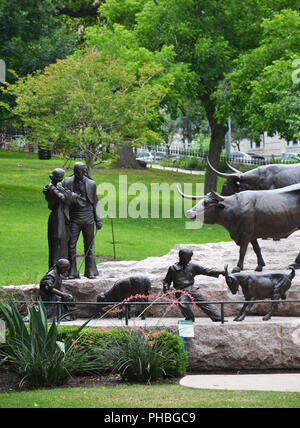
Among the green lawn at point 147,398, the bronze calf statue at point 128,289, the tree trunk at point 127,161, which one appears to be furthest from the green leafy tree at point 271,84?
the green lawn at point 147,398

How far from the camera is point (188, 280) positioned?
11.7 meters

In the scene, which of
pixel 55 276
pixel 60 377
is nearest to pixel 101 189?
pixel 55 276

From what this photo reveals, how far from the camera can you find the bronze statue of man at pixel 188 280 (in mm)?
11531

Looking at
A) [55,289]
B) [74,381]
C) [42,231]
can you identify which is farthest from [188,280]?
[42,231]

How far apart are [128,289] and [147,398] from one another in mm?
3408

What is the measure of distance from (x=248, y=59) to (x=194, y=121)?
3656 centimetres

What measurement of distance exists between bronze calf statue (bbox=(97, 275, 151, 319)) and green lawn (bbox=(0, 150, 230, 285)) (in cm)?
377

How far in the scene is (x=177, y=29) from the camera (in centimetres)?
2820

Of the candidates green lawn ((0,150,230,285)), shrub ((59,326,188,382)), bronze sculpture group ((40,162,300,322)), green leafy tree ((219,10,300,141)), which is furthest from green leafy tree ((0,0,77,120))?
shrub ((59,326,188,382))

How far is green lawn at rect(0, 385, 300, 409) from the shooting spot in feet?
28.1

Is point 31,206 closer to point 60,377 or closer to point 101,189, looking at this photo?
point 101,189

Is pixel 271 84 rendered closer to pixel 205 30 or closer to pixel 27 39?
pixel 205 30

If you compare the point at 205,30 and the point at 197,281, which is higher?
the point at 205,30

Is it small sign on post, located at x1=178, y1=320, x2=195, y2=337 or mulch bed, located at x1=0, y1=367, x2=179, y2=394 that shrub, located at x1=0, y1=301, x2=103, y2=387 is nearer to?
Answer: mulch bed, located at x1=0, y1=367, x2=179, y2=394
